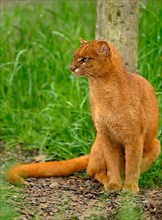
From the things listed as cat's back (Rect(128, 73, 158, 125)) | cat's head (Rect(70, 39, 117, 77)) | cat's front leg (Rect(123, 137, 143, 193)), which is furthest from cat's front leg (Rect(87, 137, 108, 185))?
cat's head (Rect(70, 39, 117, 77))

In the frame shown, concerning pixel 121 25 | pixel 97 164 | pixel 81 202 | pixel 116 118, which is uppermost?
pixel 121 25

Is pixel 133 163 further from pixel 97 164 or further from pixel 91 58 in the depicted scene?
pixel 91 58

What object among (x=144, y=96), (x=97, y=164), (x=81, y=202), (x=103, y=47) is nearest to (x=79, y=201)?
(x=81, y=202)

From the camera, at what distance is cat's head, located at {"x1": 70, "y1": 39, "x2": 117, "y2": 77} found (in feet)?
17.5

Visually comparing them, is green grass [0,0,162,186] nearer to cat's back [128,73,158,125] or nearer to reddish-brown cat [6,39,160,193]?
reddish-brown cat [6,39,160,193]

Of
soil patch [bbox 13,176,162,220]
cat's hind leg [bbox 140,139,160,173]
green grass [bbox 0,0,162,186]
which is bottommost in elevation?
soil patch [bbox 13,176,162,220]

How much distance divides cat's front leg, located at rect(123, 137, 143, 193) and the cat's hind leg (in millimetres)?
194

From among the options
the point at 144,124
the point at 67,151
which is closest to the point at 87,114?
the point at 67,151

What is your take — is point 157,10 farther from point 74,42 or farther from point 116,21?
point 116,21

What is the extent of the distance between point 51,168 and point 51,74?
61.2 inches

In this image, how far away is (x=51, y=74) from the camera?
7289 millimetres

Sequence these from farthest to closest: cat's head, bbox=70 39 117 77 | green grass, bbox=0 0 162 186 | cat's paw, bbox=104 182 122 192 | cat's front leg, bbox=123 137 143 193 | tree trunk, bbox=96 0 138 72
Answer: green grass, bbox=0 0 162 186, tree trunk, bbox=96 0 138 72, cat's paw, bbox=104 182 122 192, cat's front leg, bbox=123 137 143 193, cat's head, bbox=70 39 117 77

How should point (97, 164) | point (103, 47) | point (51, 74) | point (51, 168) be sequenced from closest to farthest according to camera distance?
point (103, 47) < point (97, 164) < point (51, 168) < point (51, 74)

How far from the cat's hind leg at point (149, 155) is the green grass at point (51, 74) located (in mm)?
122
